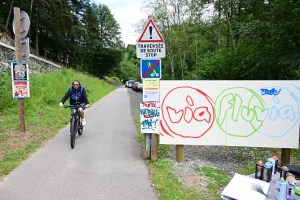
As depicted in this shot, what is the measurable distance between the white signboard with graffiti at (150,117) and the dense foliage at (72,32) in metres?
17.6

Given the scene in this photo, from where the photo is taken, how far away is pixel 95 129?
7.19m

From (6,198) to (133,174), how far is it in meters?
1.92

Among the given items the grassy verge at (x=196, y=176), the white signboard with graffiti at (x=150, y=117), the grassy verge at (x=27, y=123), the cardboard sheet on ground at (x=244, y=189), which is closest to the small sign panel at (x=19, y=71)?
the grassy verge at (x=27, y=123)

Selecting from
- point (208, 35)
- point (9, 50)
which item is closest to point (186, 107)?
point (9, 50)

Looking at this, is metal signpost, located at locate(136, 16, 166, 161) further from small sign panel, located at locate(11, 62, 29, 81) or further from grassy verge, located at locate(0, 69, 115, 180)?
small sign panel, located at locate(11, 62, 29, 81)

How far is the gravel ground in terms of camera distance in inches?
151

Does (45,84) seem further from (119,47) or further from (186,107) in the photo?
(119,47)

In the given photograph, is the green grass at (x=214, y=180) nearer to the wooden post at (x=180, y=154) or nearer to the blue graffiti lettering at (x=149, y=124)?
the wooden post at (x=180, y=154)

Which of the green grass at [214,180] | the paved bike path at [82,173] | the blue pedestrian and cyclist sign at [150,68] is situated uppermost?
the blue pedestrian and cyclist sign at [150,68]

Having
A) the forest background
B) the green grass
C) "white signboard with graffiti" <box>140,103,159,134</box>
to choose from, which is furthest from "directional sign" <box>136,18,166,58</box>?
the forest background

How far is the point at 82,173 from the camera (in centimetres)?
388

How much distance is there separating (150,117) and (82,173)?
5.40ft

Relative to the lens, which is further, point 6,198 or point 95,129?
point 95,129

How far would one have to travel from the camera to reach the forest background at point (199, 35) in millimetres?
9367
